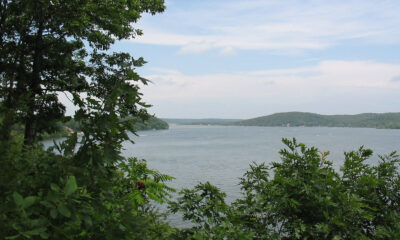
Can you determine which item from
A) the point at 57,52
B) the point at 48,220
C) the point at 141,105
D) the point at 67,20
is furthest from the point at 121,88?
the point at 57,52

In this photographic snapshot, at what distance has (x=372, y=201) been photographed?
12.3ft

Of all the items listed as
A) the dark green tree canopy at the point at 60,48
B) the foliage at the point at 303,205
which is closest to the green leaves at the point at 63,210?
the foliage at the point at 303,205

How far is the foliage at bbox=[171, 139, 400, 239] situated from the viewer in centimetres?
327

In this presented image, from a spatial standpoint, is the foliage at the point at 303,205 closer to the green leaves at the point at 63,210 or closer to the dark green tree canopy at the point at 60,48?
the green leaves at the point at 63,210

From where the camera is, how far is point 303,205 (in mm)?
3570

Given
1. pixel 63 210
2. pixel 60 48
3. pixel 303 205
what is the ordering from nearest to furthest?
1. pixel 63 210
2. pixel 303 205
3. pixel 60 48

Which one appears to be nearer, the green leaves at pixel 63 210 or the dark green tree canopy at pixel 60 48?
the green leaves at pixel 63 210

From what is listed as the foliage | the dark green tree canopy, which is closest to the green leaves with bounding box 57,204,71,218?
the foliage

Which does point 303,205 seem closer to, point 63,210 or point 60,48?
point 63,210

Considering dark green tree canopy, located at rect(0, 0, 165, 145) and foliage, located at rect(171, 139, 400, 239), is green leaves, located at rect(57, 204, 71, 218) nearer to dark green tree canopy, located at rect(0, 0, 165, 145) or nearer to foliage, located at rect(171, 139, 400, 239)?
foliage, located at rect(171, 139, 400, 239)

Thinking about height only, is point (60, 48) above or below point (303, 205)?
above

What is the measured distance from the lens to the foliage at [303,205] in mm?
3271

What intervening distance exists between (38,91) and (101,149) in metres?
11.0

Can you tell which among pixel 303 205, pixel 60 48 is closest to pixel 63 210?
pixel 303 205
